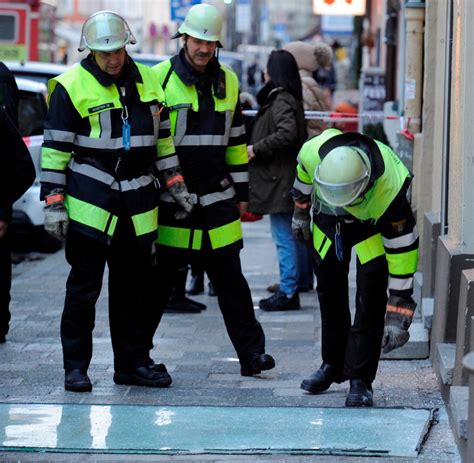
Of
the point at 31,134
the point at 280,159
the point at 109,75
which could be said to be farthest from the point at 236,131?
the point at 31,134

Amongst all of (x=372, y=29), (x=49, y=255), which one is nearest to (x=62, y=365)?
(x=49, y=255)

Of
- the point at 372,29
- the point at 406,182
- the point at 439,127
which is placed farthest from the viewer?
the point at 372,29

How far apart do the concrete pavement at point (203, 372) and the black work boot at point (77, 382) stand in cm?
5

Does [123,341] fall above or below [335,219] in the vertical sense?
below

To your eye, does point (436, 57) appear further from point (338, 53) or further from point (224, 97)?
point (338, 53)

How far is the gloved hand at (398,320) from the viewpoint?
666 centimetres

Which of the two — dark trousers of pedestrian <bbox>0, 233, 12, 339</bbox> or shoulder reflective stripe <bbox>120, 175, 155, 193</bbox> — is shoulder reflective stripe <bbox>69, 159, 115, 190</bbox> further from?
dark trousers of pedestrian <bbox>0, 233, 12, 339</bbox>

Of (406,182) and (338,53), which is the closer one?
(406,182)

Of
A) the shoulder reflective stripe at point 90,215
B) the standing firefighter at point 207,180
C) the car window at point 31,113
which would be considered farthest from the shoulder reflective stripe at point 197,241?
the car window at point 31,113

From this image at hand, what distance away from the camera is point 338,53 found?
33.1 m

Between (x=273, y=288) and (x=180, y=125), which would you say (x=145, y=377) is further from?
(x=273, y=288)

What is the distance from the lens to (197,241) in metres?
7.53

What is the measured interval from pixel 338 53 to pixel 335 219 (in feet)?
87.6

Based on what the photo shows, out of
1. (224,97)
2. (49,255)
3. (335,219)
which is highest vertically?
(224,97)
